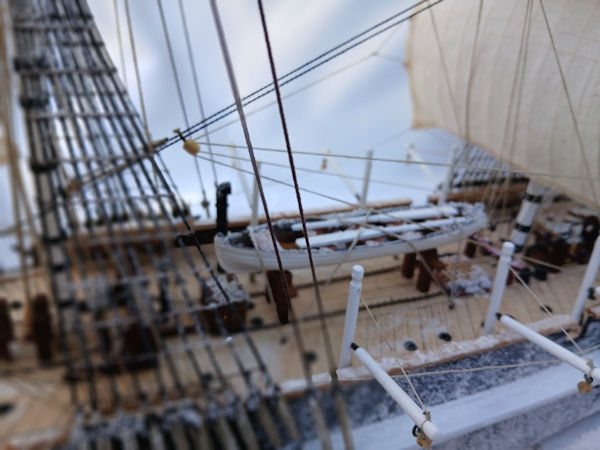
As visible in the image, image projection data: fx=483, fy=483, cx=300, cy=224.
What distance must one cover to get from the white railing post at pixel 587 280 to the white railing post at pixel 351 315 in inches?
28.7

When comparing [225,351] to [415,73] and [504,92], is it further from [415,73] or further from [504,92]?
[415,73]

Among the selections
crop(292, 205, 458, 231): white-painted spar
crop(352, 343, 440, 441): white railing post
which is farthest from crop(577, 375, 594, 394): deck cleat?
crop(292, 205, 458, 231): white-painted spar

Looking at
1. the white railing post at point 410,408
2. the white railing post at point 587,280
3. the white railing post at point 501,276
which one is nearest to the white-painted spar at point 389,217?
the white railing post at point 501,276

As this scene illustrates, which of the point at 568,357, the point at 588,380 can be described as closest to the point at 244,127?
the point at 568,357

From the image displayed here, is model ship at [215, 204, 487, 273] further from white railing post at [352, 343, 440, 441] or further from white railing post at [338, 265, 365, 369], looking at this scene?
white railing post at [352, 343, 440, 441]

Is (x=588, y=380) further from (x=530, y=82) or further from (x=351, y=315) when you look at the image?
(x=530, y=82)

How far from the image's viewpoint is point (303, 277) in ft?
4.72

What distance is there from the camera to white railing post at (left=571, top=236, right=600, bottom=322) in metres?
1.36

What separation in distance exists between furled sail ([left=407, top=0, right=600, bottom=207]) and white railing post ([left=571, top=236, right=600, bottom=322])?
263mm

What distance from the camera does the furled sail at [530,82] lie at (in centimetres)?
150

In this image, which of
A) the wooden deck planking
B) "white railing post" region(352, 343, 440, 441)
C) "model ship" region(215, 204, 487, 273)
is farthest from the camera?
"model ship" region(215, 204, 487, 273)

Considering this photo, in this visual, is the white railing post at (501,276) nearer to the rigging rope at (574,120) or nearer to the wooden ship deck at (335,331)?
the wooden ship deck at (335,331)

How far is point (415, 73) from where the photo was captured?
7.34 feet

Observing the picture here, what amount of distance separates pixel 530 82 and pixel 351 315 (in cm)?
107
